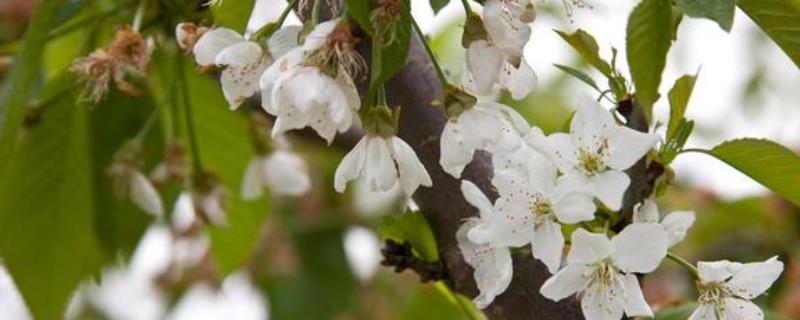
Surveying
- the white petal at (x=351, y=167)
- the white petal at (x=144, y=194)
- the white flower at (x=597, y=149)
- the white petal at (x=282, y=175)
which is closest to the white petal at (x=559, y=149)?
the white flower at (x=597, y=149)

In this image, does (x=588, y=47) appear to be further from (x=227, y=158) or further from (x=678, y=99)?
(x=227, y=158)

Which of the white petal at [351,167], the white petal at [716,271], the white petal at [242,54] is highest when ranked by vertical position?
the white petal at [242,54]

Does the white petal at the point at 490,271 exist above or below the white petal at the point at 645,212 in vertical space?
below

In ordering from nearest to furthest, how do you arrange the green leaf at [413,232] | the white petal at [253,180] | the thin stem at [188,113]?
the green leaf at [413,232], the thin stem at [188,113], the white petal at [253,180]

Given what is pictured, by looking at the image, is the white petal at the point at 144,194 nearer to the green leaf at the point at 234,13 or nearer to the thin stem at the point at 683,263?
the green leaf at the point at 234,13

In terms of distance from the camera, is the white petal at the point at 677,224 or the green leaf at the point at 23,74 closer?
the white petal at the point at 677,224

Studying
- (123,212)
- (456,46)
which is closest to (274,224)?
(456,46)
